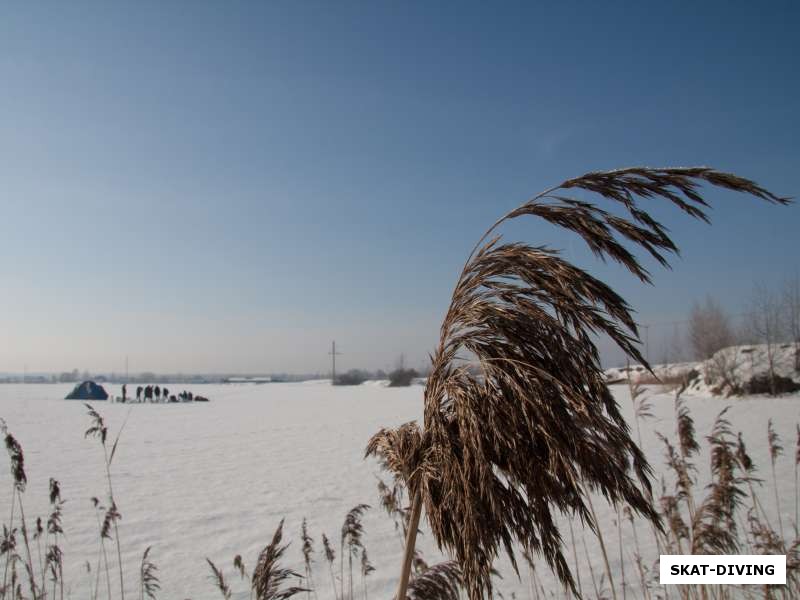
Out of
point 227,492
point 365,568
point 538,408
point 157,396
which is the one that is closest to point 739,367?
point 227,492

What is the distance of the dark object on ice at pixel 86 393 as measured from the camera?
4934 centimetres

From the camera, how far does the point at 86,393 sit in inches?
1977

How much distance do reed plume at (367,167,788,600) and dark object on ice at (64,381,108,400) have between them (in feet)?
190

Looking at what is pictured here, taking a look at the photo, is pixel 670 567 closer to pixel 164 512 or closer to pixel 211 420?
pixel 164 512

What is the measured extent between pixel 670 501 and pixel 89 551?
26.0 ft

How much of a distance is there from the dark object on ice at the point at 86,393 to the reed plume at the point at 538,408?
190 ft

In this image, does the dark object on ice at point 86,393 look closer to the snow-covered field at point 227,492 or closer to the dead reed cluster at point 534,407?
the snow-covered field at point 227,492

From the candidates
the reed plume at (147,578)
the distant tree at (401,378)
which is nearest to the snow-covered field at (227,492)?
the reed plume at (147,578)

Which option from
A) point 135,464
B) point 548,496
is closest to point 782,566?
point 548,496

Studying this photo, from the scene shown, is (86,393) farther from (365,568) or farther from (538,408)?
(538,408)

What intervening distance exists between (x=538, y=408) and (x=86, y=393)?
5955cm

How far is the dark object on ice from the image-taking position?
49.3 metres

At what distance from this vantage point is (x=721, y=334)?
44906 mm

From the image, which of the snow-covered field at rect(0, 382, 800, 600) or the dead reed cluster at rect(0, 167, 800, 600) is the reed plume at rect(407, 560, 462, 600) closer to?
the dead reed cluster at rect(0, 167, 800, 600)
